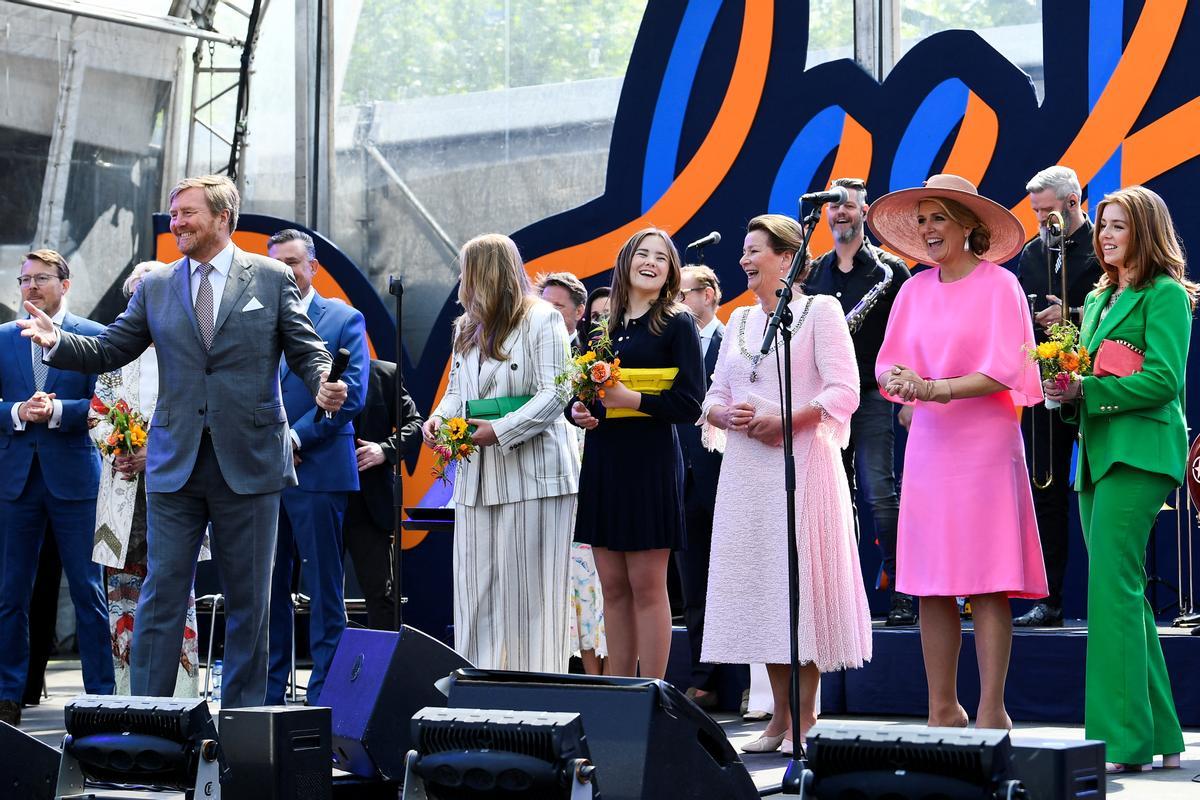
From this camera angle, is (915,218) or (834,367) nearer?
(834,367)

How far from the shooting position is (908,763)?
3.22 meters

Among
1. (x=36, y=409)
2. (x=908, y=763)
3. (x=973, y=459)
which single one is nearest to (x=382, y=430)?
(x=36, y=409)

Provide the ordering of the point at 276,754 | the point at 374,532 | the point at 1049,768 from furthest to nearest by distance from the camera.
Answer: the point at 374,532 → the point at 276,754 → the point at 1049,768

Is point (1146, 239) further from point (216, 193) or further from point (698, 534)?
point (216, 193)

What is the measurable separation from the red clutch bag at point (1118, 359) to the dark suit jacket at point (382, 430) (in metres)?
3.52

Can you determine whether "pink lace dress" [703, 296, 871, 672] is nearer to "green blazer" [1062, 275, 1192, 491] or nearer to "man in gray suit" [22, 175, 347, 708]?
"green blazer" [1062, 275, 1192, 491]

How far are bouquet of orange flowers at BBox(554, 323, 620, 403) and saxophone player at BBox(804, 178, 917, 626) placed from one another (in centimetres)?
180

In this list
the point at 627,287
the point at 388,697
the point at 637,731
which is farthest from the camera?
the point at 627,287

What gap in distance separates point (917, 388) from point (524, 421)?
1.37m

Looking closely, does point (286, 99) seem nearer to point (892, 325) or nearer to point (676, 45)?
point (676, 45)

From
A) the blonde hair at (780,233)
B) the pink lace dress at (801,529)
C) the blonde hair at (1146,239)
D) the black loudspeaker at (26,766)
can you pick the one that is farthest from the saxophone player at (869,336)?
the black loudspeaker at (26,766)

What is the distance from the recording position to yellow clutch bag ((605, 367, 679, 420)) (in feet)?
17.8

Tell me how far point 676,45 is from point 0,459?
4.33 metres

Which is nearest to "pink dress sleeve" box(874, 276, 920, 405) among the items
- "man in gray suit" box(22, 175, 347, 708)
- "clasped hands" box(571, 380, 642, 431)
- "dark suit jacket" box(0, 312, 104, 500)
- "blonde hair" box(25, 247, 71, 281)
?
"clasped hands" box(571, 380, 642, 431)
